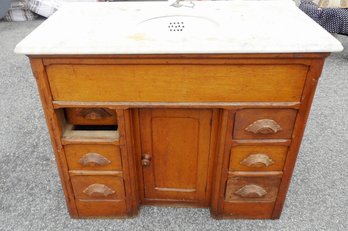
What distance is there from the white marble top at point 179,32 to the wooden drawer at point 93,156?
0.39 m

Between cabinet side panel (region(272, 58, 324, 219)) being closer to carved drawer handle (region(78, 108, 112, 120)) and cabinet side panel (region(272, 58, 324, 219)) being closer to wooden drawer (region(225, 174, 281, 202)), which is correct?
wooden drawer (region(225, 174, 281, 202))

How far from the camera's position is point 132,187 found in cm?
137

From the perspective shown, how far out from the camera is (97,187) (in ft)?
4.43

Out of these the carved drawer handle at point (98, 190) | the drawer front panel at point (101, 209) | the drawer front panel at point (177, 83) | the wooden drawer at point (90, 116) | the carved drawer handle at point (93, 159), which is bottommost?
the drawer front panel at point (101, 209)

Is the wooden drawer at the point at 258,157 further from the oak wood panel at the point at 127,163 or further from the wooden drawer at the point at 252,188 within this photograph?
the oak wood panel at the point at 127,163

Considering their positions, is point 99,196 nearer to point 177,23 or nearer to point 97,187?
point 97,187

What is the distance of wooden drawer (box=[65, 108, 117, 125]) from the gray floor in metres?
0.48

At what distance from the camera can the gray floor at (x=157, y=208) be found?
1445 millimetres

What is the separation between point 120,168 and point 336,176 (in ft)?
3.68

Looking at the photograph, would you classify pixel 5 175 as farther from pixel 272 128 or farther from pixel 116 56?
pixel 272 128

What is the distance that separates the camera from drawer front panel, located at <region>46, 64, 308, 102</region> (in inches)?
41.9

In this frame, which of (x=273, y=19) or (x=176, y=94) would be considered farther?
(x=273, y=19)

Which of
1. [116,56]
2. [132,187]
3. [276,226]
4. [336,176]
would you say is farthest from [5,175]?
[336,176]

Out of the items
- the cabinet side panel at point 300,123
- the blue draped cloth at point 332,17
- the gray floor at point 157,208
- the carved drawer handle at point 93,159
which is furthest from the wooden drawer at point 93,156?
the blue draped cloth at point 332,17
